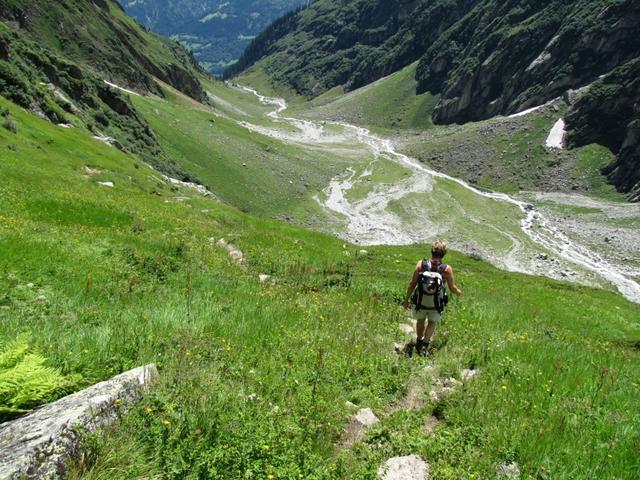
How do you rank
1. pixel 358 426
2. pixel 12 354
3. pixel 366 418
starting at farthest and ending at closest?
pixel 366 418, pixel 358 426, pixel 12 354

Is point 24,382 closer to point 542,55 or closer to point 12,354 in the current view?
point 12,354

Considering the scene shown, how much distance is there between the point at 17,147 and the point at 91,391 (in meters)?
32.7

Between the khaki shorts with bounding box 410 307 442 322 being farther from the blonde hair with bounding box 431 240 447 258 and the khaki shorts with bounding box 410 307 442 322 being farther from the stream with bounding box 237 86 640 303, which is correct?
the stream with bounding box 237 86 640 303

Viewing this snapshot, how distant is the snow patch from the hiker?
135 metres

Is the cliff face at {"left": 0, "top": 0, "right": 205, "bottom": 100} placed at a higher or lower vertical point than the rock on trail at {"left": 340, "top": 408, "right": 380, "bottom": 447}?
higher

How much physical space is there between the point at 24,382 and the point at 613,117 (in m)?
154

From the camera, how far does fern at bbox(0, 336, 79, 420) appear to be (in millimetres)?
5266

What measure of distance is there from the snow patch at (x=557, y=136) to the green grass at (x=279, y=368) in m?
129

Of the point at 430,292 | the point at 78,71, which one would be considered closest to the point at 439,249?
the point at 430,292

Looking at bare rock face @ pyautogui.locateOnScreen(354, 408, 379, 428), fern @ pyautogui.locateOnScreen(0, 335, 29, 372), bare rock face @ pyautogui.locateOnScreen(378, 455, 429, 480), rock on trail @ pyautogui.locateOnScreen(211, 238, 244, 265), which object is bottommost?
rock on trail @ pyautogui.locateOnScreen(211, 238, 244, 265)

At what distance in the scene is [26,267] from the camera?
1157cm

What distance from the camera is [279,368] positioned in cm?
833

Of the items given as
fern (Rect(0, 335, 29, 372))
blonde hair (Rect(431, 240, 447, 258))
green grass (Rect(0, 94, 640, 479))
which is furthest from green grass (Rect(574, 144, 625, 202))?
fern (Rect(0, 335, 29, 372))

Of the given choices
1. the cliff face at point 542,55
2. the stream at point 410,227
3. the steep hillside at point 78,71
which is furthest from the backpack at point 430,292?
the cliff face at point 542,55
